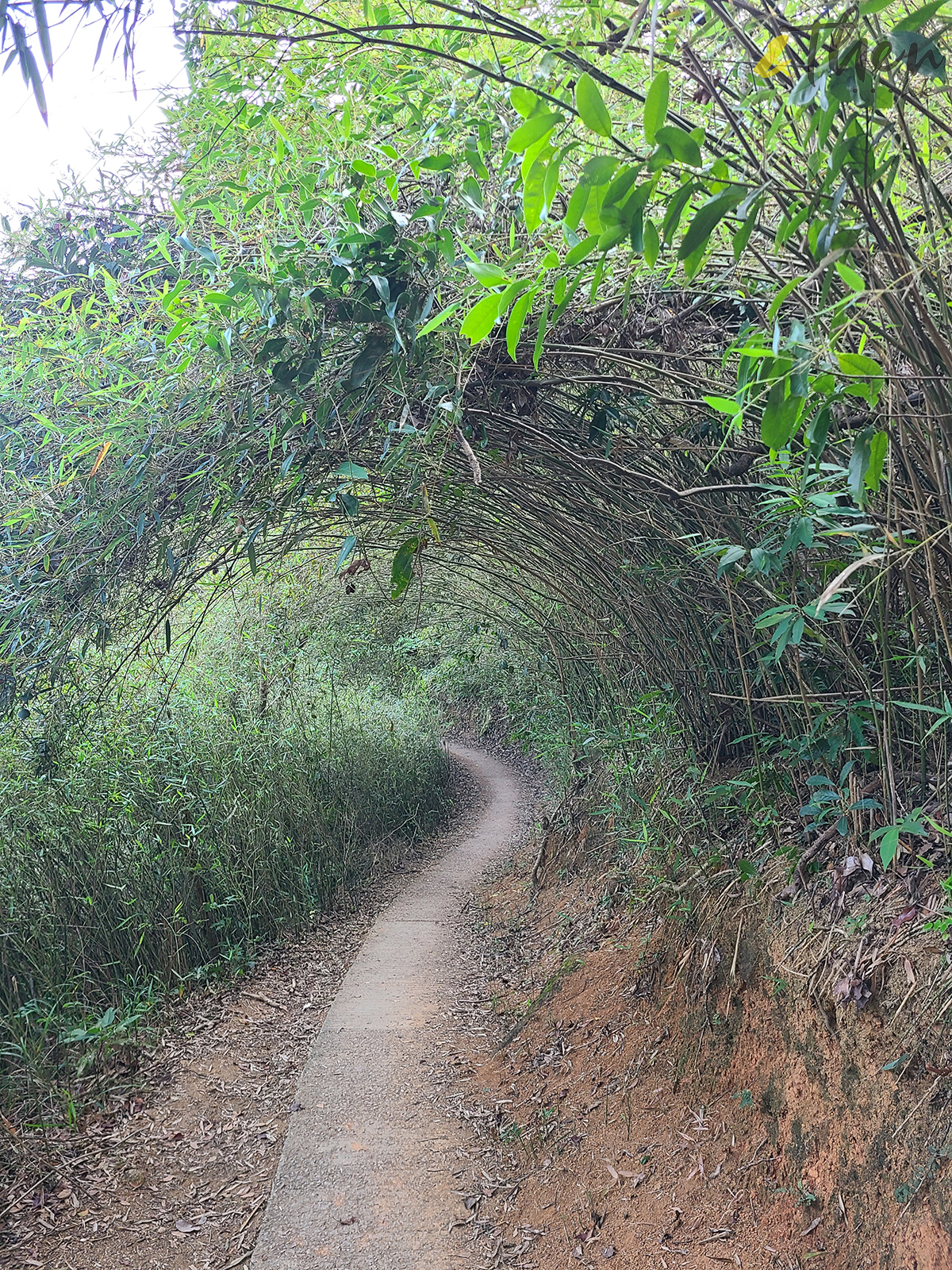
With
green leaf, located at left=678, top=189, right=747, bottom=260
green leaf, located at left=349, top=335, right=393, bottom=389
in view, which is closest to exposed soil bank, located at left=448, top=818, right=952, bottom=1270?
green leaf, located at left=678, top=189, right=747, bottom=260

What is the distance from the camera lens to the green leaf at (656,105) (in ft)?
2.69

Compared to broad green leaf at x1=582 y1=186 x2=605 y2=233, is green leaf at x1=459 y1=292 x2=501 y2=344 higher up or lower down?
lower down

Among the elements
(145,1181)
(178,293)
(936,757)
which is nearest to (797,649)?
(936,757)

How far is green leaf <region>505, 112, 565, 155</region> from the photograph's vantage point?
34.0 inches

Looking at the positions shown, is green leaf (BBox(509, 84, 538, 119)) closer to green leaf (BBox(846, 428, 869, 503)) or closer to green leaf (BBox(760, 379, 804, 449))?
green leaf (BBox(760, 379, 804, 449))

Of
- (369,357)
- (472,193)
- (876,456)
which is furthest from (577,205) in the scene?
(369,357)

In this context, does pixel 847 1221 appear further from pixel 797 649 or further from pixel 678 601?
pixel 678 601

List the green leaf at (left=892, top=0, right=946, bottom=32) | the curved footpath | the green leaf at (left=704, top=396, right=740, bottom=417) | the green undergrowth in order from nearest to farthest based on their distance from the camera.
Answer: the green leaf at (left=892, top=0, right=946, bottom=32) → the green leaf at (left=704, top=396, right=740, bottom=417) → the curved footpath → the green undergrowth

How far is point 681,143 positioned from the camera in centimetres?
88

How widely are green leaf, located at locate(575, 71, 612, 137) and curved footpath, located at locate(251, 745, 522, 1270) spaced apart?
290 centimetres

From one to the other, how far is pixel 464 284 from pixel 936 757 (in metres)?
1.63

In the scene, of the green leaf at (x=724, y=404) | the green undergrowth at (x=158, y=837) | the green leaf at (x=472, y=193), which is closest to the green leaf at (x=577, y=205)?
the green leaf at (x=724, y=404)

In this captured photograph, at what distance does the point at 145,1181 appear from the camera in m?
3.04

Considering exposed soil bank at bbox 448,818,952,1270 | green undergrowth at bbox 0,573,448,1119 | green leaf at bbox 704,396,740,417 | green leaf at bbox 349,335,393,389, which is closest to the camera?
green leaf at bbox 704,396,740,417
